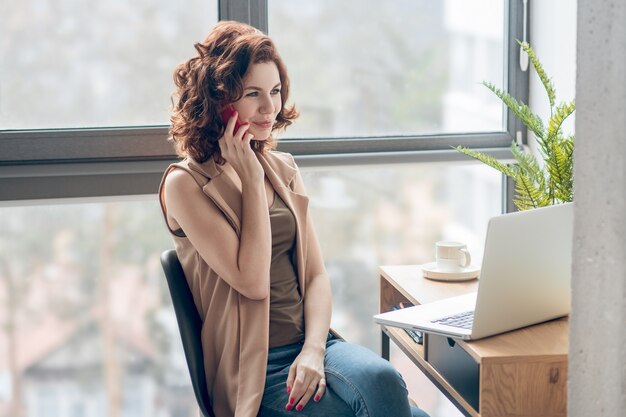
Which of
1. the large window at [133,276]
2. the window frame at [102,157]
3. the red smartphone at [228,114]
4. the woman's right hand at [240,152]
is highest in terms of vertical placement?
the red smartphone at [228,114]

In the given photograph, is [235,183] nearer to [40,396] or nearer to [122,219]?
[122,219]

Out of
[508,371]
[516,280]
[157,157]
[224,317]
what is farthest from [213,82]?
[508,371]

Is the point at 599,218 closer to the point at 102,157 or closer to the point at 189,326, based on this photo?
the point at 189,326

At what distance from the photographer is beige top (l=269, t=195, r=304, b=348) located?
2322 mm

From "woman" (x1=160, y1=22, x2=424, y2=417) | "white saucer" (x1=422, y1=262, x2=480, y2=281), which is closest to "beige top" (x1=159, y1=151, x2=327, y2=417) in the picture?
"woman" (x1=160, y1=22, x2=424, y2=417)

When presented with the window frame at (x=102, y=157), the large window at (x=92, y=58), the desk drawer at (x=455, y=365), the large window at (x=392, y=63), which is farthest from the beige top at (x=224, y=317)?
the large window at (x=392, y=63)

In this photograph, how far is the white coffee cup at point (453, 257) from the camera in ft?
8.46

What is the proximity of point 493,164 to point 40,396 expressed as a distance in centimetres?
174

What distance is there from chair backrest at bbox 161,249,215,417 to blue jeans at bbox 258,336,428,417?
15 centimetres

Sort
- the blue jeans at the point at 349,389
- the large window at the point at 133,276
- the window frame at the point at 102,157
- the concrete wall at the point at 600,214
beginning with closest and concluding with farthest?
the concrete wall at the point at 600,214, the blue jeans at the point at 349,389, the window frame at the point at 102,157, the large window at the point at 133,276

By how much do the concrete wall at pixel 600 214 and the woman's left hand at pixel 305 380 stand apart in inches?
27.1

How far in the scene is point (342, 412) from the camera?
2129 millimetres

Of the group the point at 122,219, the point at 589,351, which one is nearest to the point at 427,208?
the point at 122,219

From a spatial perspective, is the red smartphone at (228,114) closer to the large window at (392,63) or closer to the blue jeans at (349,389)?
the blue jeans at (349,389)
